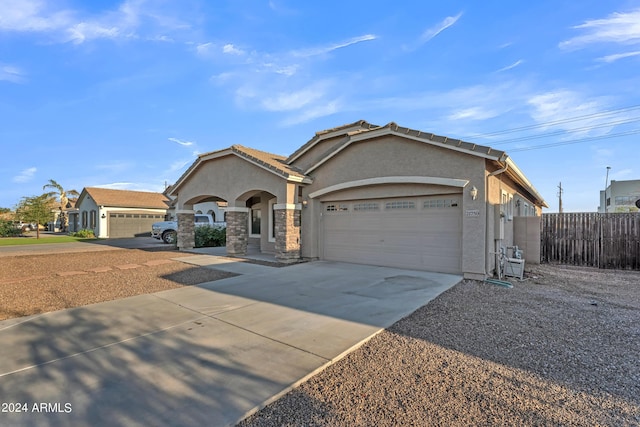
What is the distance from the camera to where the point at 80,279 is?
29.4 ft

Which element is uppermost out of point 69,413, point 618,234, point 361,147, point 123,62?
point 123,62

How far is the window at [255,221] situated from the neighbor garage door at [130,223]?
2099 cm

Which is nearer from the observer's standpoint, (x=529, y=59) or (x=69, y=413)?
(x=69, y=413)

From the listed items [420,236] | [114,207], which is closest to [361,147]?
[420,236]

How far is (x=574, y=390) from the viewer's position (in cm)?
320

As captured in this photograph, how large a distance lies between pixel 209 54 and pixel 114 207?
2509cm

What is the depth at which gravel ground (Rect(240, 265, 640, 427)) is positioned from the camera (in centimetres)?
281

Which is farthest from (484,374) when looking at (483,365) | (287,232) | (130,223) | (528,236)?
(130,223)

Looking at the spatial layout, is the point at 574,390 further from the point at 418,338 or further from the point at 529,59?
the point at 529,59

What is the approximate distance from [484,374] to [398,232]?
6897 mm

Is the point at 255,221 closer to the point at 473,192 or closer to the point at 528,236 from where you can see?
the point at 473,192

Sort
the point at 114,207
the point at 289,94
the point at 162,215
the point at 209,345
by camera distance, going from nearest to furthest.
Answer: the point at 209,345 < the point at 289,94 < the point at 114,207 < the point at 162,215

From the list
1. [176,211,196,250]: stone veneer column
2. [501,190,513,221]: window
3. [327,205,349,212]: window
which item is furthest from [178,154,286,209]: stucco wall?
[501,190,513,221]: window

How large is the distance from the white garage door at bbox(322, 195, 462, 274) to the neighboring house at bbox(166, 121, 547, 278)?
0.10 ft
